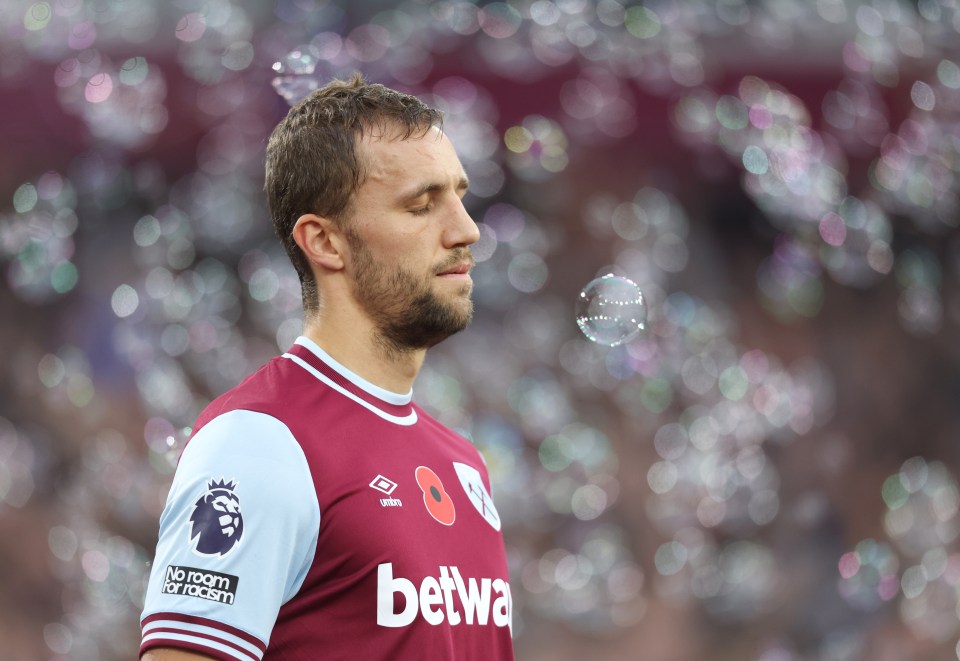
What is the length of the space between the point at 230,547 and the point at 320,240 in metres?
0.54

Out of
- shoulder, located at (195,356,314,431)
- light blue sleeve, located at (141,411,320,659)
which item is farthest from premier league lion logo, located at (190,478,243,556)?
shoulder, located at (195,356,314,431)

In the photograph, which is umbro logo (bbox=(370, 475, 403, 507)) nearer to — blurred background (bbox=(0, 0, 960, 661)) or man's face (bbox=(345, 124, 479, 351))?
man's face (bbox=(345, 124, 479, 351))

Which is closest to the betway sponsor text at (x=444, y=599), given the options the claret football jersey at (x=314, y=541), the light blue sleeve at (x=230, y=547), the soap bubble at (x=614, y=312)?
the claret football jersey at (x=314, y=541)

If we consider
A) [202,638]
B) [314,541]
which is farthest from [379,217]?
[202,638]

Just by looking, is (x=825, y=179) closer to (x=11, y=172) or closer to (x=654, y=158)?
(x=654, y=158)

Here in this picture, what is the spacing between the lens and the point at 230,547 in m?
1.31

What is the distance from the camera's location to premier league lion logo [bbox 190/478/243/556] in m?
1.31

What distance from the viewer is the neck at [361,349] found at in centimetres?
166

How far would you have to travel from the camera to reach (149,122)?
595 centimetres

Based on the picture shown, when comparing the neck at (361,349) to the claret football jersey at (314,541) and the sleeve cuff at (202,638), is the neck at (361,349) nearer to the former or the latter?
the claret football jersey at (314,541)

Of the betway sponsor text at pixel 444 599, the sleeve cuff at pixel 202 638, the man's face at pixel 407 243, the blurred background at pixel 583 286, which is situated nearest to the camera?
A: the sleeve cuff at pixel 202 638

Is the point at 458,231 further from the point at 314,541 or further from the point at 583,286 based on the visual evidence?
the point at 583,286

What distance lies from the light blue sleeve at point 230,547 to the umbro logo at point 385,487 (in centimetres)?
11

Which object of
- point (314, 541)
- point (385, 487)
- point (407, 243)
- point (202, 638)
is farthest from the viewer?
point (407, 243)
